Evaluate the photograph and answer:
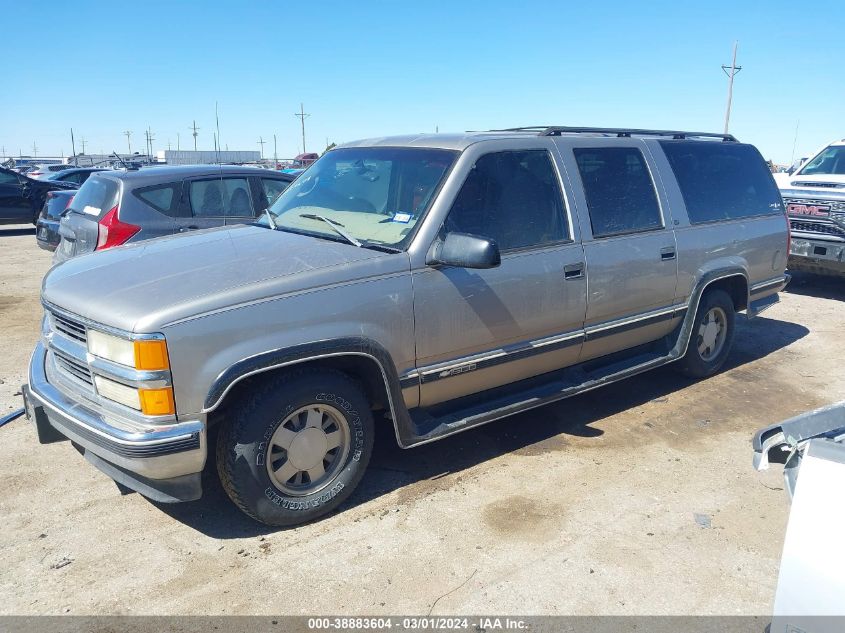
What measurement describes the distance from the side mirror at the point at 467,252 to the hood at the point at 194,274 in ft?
0.68

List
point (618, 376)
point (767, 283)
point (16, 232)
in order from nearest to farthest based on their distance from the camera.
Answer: point (618, 376) → point (767, 283) → point (16, 232)

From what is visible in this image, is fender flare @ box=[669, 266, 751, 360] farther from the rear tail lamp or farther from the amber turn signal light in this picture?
the rear tail lamp

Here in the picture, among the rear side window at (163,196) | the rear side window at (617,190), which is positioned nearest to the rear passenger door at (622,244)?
the rear side window at (617,190)

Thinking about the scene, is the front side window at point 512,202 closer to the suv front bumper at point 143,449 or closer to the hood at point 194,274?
the hood at point 194,274

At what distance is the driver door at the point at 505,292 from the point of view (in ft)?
12.5

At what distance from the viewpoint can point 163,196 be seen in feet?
22.4

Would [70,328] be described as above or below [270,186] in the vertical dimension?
below

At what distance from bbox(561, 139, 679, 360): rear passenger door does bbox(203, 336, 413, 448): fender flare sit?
1.59 m

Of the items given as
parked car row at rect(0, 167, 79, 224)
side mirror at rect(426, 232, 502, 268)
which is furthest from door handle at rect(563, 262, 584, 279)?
parked car row at rect(0, 167, 79, 224)

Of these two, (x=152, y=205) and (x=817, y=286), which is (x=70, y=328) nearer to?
(x=152, y=205)

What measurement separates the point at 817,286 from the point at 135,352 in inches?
401

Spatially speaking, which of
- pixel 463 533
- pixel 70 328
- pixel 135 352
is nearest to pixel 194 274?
pixel 135 352

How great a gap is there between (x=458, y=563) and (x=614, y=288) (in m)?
2.26

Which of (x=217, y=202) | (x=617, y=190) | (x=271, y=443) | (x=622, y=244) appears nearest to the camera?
(x=271, y=443)
